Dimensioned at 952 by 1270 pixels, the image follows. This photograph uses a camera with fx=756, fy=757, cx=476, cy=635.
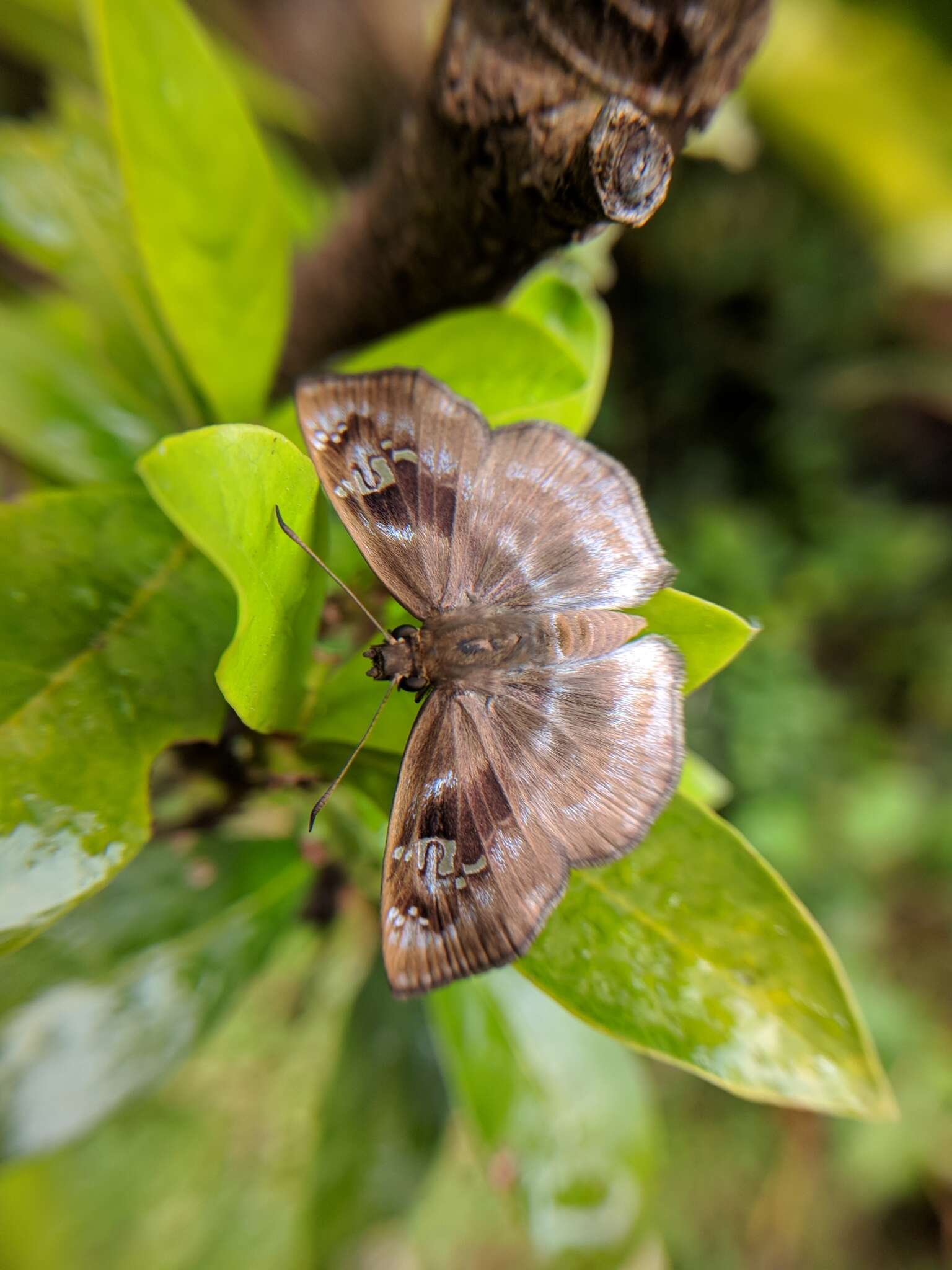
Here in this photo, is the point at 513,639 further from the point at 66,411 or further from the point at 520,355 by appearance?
the point at 66,411

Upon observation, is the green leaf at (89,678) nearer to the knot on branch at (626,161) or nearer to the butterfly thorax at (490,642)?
the butterfly thorax at (490,642)

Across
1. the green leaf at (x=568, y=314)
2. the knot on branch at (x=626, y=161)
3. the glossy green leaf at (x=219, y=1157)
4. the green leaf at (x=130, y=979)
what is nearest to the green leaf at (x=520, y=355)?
the green leaf at (x=568, y=314)

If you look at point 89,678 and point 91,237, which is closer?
point 89,678

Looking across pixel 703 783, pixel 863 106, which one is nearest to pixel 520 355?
pixel 703 783

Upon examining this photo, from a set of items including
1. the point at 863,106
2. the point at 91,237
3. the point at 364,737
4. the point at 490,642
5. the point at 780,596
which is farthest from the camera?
the point at 780,596

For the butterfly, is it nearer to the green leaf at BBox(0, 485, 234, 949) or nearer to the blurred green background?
the green leaf at BBox(0, 485, 234, 949)

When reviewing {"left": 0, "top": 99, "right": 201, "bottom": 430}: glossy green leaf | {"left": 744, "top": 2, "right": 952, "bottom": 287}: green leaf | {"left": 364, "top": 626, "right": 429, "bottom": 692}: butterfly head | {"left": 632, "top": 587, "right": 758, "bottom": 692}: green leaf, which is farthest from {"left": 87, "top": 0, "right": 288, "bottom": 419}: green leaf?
{"left": 744, "top": 2, "right": 952, "bottom": 287}: green leaf
